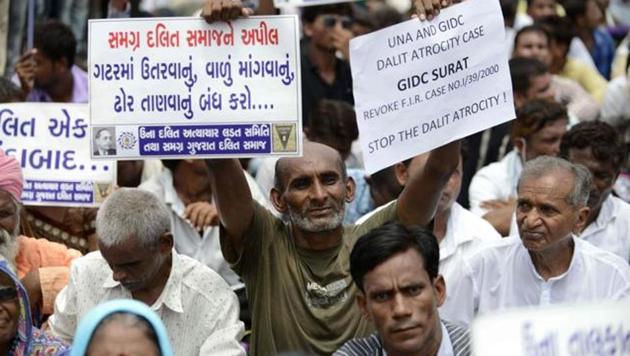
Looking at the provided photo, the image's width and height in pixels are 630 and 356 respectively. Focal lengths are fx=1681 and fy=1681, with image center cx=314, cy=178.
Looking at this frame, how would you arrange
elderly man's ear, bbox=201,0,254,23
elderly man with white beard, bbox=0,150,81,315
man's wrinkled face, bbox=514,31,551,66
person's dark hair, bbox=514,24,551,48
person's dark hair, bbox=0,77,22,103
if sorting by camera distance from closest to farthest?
elderly man's ear, bbox=201,0,254,23
elderly man with white beard, bbox=0,150,81,315
person's dark hair, bbox=0,77,22,103
man's wrinkled face, bbox=514,31,551,66
person's dark hair, bbox=514,24,551,48

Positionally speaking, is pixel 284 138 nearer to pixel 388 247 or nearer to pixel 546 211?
pixel 388 247

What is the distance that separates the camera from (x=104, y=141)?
6934mm

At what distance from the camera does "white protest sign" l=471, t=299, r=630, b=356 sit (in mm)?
4500

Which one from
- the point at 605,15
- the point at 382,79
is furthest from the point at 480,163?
the point at 605,15

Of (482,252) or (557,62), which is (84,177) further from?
(557,62)

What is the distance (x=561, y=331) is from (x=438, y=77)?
8.39 feet

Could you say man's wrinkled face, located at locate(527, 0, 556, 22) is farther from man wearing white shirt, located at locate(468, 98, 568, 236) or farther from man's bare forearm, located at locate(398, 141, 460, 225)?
man's bare forearm, located at locate(398, 141, 460, 225)

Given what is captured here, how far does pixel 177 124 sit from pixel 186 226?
2.68 m

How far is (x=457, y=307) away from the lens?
25.6 ft

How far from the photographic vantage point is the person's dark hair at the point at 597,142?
9.29m

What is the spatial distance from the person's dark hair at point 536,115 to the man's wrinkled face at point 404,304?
13.4 ft

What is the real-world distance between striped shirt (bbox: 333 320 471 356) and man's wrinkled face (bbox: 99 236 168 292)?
1007 millimetres

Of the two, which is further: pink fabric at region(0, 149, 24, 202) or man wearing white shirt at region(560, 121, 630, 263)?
man wearing white shirt at region(560, 121, 630, 263)

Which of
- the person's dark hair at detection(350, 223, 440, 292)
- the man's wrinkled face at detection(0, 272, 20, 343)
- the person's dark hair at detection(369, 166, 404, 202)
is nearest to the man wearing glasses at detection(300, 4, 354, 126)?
the person's dark hair at detection(369, 166, 404, 202)
